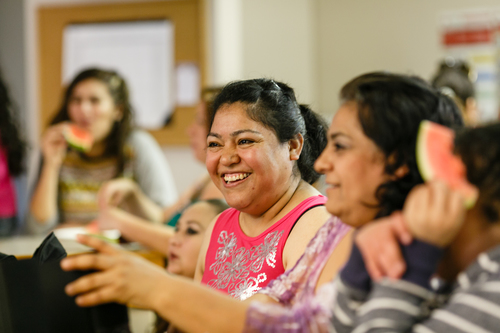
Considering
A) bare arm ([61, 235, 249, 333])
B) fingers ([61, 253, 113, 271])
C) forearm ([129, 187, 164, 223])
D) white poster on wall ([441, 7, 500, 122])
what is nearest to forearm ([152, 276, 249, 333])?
bare arm ([61, 235, 249, 333])

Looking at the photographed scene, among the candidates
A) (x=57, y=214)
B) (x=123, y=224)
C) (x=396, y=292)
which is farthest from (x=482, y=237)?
(x=57, y=214)

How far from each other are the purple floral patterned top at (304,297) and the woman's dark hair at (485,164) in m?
0.31

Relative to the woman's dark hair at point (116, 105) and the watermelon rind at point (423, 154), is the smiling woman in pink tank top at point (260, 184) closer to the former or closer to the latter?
the watermelon rind at point (423, 154)

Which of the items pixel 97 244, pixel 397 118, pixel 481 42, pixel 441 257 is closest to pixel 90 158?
pixel 97 244

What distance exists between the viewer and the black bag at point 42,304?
1.02 meters

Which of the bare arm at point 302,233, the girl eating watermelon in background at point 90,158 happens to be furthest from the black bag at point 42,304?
the girl eating watermelon in background at point 90,158

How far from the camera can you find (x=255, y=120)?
1425 mm

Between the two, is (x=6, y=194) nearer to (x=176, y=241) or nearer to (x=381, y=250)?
(x=176, y=241)

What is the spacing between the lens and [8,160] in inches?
119

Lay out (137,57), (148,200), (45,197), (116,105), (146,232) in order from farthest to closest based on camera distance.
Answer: (137,57)
(116,105)
(148,200)
(45,197)
(146,232)

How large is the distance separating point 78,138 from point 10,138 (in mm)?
554

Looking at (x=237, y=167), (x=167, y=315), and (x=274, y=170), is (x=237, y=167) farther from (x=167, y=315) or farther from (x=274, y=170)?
(x=167, y=315)

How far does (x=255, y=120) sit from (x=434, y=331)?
0.85 m

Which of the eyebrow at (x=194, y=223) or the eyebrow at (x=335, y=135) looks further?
the eyebrow at (x=194, y=223)
